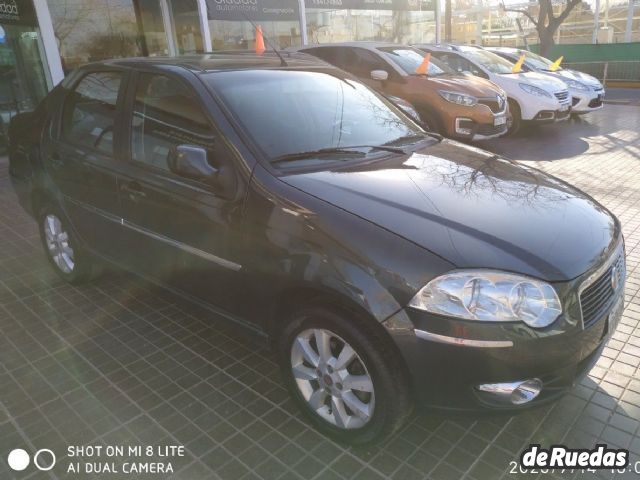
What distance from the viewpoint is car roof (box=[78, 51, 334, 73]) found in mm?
3158

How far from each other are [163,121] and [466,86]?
669 centimetres

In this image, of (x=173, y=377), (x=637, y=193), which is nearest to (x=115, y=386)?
(x=173, y=377)

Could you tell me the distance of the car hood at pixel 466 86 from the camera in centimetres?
851

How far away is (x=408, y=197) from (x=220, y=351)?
1612mm

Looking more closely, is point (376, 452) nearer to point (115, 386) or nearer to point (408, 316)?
point (408, 316)

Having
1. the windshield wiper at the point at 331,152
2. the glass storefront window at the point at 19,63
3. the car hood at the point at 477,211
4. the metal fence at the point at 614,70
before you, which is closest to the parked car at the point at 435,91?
the windshield wiper at the point at 331,152

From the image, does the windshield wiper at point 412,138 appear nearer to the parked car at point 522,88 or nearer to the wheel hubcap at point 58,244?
the wheel hubcap at point 58,244

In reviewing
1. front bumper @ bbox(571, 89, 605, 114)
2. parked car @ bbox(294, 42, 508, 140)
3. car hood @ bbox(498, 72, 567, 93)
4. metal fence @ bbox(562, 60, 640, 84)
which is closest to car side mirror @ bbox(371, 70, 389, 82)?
parked car @ bbox(294, 42, 508, 140)

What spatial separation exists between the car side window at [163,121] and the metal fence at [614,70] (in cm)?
1756

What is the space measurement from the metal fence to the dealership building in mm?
6367

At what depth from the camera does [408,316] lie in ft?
6.80

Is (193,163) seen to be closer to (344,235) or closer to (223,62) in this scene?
(344,235)

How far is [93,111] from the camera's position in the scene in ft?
12.0

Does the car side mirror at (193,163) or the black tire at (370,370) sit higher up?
the car side mirror at (193,163)
